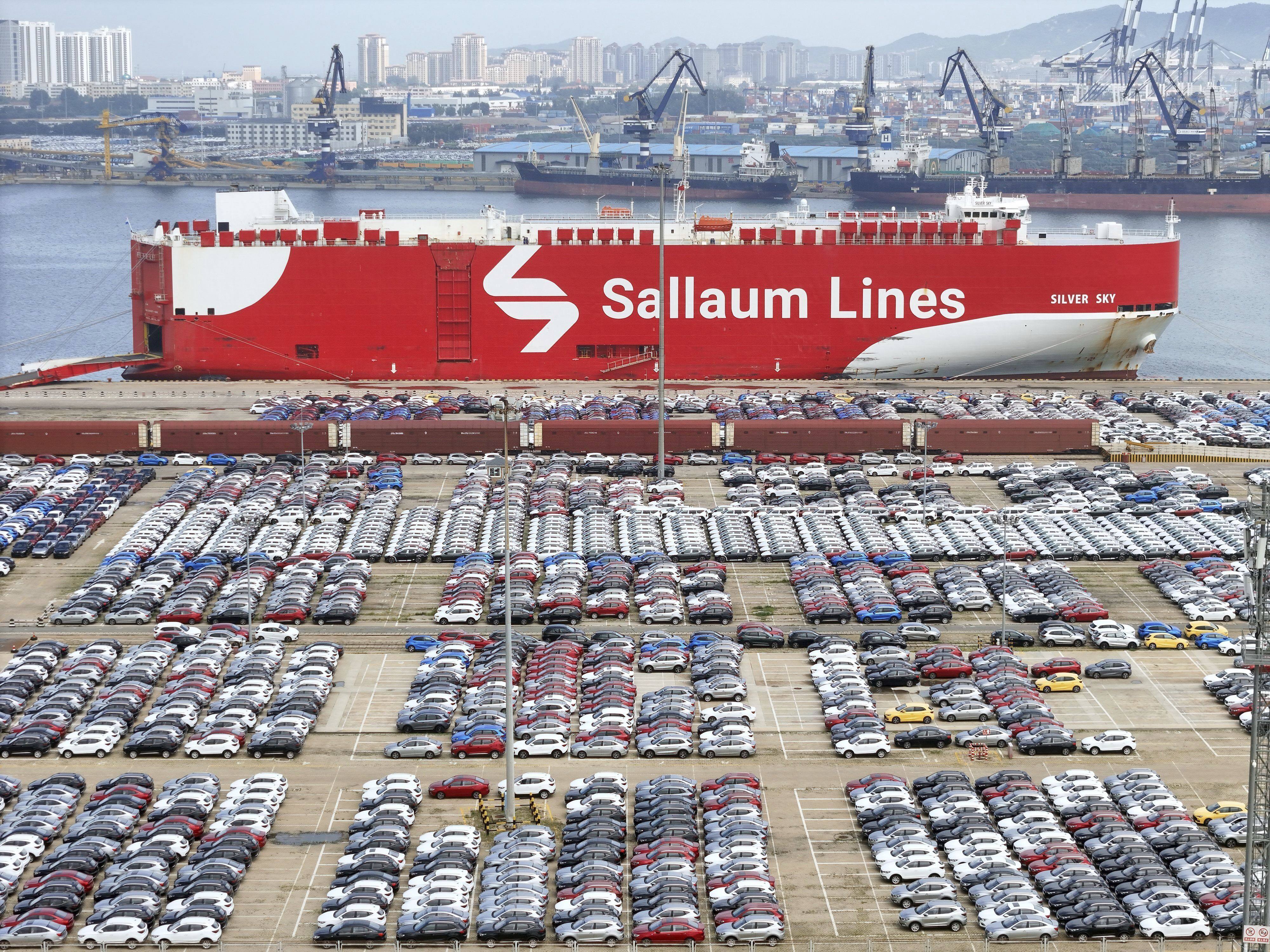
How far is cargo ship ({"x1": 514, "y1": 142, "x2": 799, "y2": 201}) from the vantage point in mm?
163000

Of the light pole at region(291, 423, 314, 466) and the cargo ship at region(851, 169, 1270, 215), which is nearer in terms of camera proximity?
the light pole at region(291, 423, 314, 466)

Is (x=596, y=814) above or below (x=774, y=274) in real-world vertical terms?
below

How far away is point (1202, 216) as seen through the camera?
159 m

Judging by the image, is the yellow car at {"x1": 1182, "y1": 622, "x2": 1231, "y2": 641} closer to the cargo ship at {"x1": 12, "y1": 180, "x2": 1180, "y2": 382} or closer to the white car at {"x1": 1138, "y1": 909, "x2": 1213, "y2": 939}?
the white car at {"x1": 1138, "y1": 909, "x2": 1213, "y2": 939}

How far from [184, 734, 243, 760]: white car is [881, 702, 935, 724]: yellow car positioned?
37.0ft

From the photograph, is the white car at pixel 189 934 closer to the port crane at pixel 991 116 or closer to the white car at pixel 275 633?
the white car at pixel 275 633

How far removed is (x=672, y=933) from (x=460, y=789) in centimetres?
567

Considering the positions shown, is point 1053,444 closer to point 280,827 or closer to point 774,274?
point 774,274

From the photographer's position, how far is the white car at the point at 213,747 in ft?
97.2

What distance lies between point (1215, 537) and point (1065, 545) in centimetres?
369

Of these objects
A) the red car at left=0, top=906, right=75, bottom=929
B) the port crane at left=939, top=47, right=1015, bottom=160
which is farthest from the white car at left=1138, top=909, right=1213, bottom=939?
the port crane at left=939, top=47, right=1015, bottom=160

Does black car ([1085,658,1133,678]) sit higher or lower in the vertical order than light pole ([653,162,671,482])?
lower

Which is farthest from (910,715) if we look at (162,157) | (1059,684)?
(162,157)

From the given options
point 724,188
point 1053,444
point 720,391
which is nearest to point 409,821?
point 1053,444
